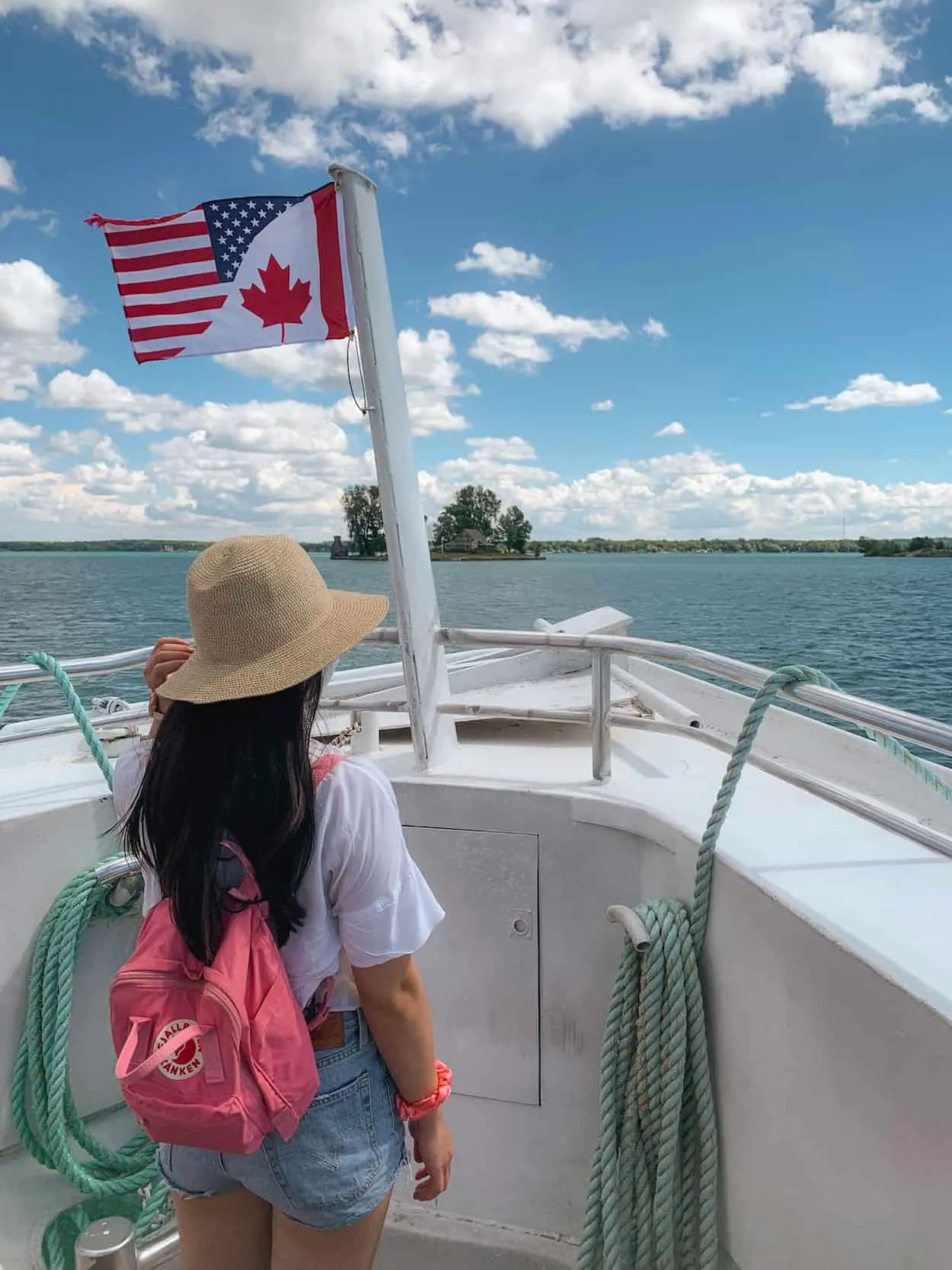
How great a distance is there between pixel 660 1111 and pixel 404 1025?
3.53 ft

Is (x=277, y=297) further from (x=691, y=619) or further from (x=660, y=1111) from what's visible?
(x=691, y=619)

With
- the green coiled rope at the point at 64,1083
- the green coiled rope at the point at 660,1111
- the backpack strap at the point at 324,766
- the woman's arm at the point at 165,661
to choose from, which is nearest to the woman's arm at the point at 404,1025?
the backpack strap at the point at 324,766

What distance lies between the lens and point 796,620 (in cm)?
3078

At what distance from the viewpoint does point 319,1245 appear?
145cm

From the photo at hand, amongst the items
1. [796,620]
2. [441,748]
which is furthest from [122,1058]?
[796,620]

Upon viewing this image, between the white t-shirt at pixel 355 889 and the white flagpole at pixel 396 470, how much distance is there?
4.62 feet

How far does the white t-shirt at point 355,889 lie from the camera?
4.28ft

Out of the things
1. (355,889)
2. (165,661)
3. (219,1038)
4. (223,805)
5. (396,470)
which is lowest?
(219,1038)

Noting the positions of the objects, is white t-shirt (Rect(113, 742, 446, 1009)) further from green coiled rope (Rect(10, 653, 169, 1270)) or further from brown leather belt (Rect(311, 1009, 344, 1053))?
green coiled rope (Rect(10, 653, 169, 1270))

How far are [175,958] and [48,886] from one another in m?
1.44

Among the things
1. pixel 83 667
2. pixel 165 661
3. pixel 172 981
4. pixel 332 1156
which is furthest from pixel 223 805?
pixel 83 667

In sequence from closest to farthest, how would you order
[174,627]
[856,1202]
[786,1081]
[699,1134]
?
1. [856,1202]
2. [786,1081]
3. [699,1134]
4. [174,627]

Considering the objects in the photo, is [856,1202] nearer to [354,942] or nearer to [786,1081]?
[786,1081]

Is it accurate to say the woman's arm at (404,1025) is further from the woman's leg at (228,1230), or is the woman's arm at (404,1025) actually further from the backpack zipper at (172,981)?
the woman's leg at (228,1230)
